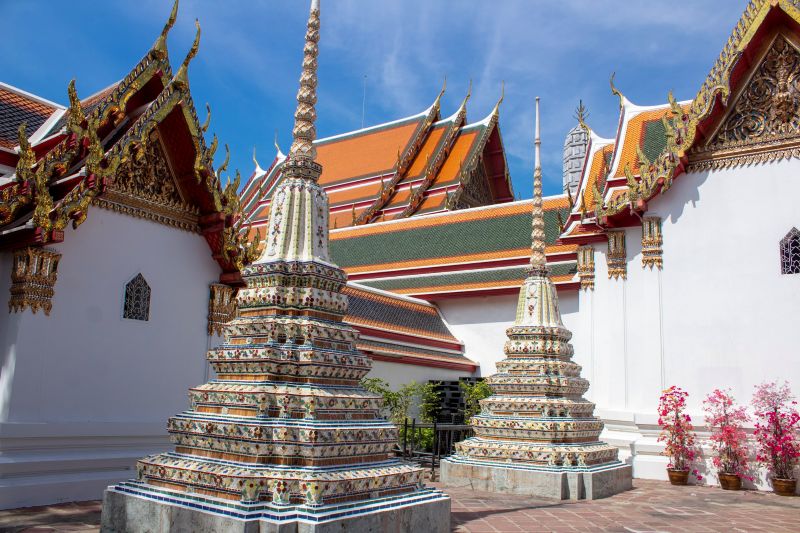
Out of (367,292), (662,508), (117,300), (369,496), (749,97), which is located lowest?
(662,508)

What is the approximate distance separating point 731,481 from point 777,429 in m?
0.83

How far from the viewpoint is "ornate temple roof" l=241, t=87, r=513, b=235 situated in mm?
20609

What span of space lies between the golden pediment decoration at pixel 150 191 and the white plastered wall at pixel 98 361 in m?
0.10

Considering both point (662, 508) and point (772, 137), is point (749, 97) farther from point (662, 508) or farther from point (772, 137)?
point (662, 508)

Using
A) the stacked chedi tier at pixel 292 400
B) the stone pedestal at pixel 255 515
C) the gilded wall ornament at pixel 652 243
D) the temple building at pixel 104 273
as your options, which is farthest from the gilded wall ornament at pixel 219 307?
the gilded wall ornament at pixel 652 243

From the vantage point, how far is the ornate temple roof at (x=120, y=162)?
19.7 feet

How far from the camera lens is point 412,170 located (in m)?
22.0

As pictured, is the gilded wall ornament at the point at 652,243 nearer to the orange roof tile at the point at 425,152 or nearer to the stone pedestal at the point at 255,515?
the stone pedestal at the point at 255,515

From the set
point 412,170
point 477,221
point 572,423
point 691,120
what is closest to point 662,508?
point 572,423

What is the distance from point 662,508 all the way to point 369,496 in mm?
3817

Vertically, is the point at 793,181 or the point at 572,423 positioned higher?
the point at 793,181

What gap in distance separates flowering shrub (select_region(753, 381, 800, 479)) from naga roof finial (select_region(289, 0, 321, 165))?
6.38 metres

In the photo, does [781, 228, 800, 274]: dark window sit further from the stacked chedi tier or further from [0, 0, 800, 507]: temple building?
the stacked chedi tier

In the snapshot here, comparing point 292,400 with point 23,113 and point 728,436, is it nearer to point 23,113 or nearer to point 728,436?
point 23,113
